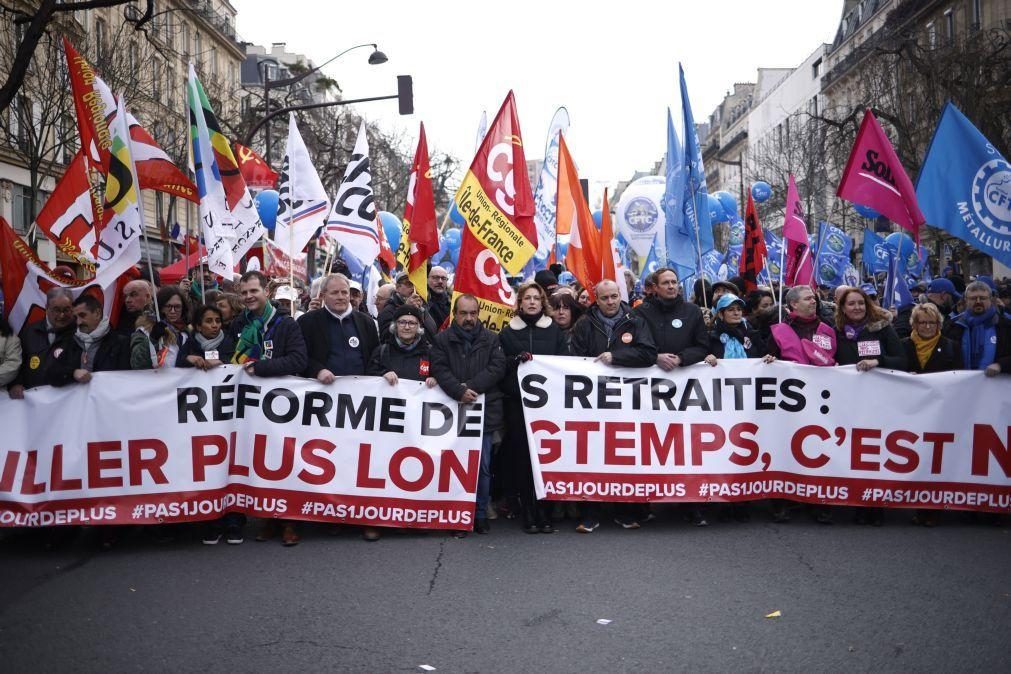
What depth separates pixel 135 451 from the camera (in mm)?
6789

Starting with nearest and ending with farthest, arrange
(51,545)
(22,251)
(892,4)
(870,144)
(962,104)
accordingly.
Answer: (51,545) → (22,251) → (870,144) → (962,104) → (892,4)

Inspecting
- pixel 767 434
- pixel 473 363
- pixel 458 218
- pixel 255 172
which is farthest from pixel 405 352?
pixel 458 218

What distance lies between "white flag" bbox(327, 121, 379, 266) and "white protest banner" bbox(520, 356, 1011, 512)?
3307 mm

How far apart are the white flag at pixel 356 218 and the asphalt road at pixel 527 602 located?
369cm

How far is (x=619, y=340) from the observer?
24.2 feet

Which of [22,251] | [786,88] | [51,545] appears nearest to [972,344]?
[51,545]

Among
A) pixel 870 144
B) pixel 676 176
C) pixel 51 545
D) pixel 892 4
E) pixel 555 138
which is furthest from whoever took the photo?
pixel 892 4

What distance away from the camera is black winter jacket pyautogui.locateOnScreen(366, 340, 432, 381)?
7.21m

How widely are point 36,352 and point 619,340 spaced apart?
13.8ft

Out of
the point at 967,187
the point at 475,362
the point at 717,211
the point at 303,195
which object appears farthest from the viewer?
the point at 717,211

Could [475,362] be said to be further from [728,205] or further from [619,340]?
[728,205]

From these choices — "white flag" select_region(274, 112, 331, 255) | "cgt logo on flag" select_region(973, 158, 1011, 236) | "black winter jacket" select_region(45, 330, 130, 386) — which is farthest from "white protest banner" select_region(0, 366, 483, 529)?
"cgt logo on flag" select_region(973, 158, 1011, 236)

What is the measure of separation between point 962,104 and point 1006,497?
18045 mm

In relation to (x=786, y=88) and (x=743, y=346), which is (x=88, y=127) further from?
(x=786, y=88)
